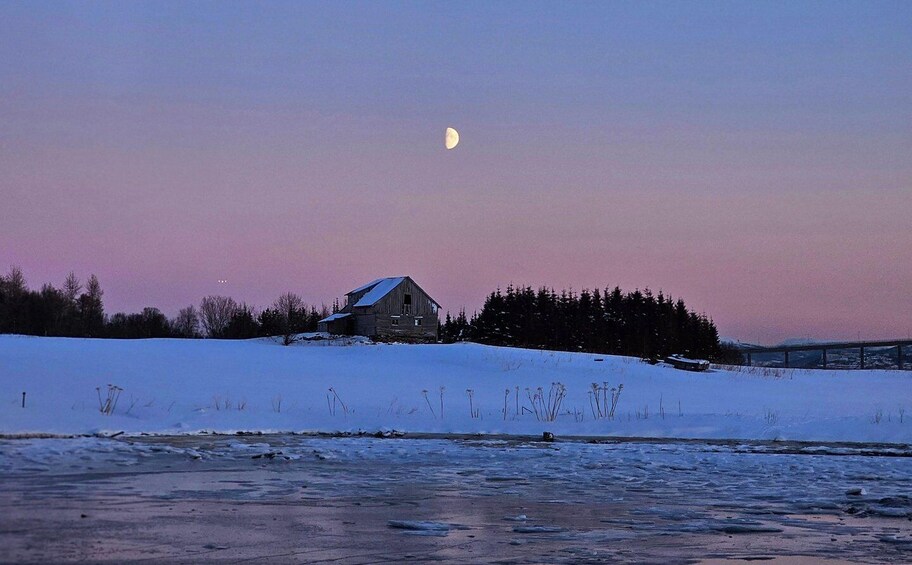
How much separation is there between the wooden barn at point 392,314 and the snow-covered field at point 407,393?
26937mm

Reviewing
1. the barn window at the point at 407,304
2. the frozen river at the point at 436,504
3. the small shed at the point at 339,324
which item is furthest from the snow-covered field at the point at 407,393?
the small shed at the point at 339,324

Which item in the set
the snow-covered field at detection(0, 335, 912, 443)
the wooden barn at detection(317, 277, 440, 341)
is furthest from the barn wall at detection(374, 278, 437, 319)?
the snow-covered field at detection(0, 335, 912, 443)

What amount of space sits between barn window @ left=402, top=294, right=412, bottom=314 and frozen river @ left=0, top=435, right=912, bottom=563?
2244 inches

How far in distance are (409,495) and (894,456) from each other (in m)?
9.89

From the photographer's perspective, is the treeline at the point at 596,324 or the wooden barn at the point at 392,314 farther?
the treeline at the point at 596,324

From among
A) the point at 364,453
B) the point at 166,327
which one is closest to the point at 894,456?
the point at 364,453

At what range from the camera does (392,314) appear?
71.9 metres

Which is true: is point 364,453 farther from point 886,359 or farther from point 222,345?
point 886,359

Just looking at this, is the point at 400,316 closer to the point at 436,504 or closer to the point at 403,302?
the point at 403,302

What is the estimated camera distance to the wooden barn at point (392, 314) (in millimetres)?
71438

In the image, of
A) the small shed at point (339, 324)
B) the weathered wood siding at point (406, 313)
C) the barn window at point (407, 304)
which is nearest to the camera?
the weathered wood siding at point (406, 313)

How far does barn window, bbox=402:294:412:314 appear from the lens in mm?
72625

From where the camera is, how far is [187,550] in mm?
6492

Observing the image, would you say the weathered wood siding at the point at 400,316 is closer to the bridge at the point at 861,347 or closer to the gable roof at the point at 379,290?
the gable roof at the point at 379,290
